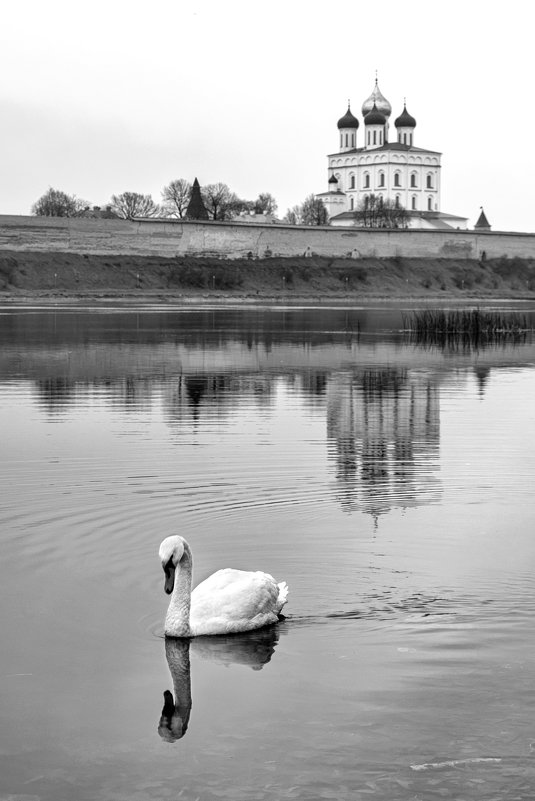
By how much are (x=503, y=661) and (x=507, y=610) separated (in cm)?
75

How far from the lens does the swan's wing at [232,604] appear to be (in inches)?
225

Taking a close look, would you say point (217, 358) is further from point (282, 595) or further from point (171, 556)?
point (171, 556)

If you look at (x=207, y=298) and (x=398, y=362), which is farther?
(x=207, y=298)

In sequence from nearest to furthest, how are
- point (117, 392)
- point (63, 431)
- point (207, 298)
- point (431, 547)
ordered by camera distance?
point (431, 547), point (63, 431), point (117, 392), point (207, 298)

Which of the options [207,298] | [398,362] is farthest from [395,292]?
[398,362]

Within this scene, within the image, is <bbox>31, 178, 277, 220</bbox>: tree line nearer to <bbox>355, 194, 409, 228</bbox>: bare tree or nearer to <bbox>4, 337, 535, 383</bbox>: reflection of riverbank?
<bbox>355, 194, 409, 228</bbox>: bare tree

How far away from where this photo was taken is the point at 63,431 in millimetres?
11969

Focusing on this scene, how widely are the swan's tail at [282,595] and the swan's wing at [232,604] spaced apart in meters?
0.09

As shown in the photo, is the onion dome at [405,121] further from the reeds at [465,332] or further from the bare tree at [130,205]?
the reeds at [465,332]

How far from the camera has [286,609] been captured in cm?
Result: 615

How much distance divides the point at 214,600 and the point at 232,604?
10 cm

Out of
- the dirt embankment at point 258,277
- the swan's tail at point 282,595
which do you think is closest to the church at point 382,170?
the dirt embankment at point 258,277

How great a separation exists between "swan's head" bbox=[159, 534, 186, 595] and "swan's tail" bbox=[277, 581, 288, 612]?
619 mm

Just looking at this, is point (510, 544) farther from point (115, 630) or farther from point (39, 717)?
point (39, 717)
